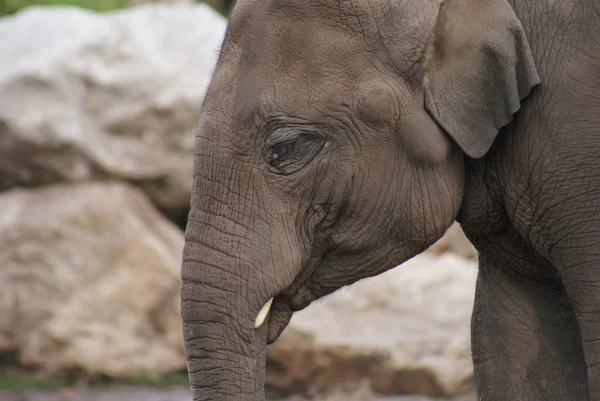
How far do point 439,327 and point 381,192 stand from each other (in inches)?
192

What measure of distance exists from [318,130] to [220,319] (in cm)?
58

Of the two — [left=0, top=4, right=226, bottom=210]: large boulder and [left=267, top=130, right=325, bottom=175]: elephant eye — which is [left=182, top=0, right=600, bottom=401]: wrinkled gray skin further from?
[left=0, top=4, right=226, bottom=210]: large boulder

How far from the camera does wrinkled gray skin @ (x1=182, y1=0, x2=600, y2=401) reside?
323 centimetres

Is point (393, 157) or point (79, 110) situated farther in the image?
point (79, 110)

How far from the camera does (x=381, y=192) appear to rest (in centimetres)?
339

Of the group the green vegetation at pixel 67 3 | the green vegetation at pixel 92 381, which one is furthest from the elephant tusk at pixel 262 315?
the green vegetation at pixel 67 3

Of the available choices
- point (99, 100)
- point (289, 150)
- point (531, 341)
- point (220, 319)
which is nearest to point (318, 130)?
point (289, 150)

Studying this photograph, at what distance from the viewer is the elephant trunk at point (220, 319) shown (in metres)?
3.16

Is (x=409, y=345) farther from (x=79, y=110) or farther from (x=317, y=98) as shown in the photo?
(x=317, y=98)

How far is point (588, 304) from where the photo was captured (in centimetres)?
338

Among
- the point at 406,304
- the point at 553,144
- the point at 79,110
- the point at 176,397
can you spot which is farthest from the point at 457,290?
the point at 553,144

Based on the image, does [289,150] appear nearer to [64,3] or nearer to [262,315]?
→ [262,315]

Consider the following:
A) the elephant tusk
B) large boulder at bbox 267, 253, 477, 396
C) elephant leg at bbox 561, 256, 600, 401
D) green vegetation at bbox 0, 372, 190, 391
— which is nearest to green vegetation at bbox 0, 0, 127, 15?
green vegetation at bbox 0, 372, 190, 391

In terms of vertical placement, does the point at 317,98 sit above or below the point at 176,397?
below
